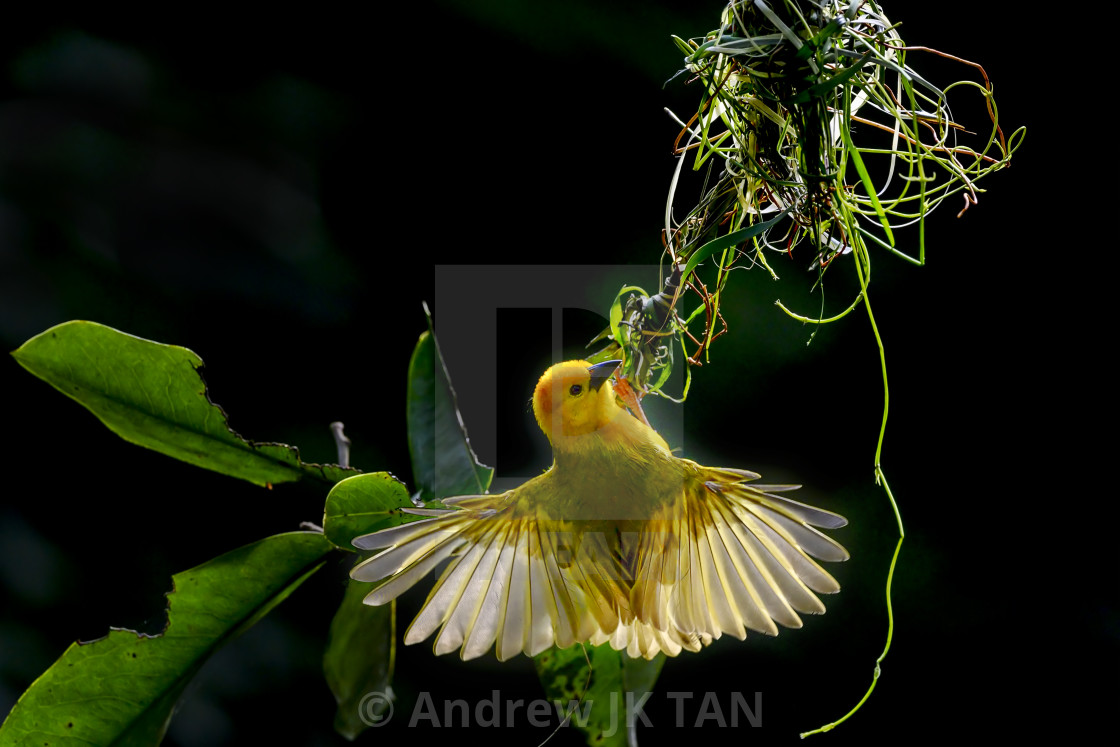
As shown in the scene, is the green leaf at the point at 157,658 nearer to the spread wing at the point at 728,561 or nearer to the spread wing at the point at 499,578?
the spread wing at the point at 499,578

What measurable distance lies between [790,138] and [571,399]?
21cm

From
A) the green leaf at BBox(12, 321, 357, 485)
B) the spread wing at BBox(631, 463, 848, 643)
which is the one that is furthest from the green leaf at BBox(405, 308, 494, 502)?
the spread wing at BBox(631, 463, 848, 643)

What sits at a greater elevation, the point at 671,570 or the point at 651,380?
the point at 651,380

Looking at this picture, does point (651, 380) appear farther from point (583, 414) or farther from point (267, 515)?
point (267, 515)

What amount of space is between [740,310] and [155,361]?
703mm

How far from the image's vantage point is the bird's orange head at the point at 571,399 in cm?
57

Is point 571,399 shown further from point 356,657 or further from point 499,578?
point 356,657

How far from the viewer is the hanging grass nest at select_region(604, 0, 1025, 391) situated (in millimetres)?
489

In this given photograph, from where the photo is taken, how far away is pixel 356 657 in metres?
0.77

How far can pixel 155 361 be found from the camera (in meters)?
0.65

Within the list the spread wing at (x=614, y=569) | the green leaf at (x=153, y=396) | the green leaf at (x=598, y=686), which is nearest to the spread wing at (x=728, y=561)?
the spread wing at (x=614, y=569)

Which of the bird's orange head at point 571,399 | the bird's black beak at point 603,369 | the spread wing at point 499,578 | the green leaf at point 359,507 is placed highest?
the bird's black beak at point 603,369

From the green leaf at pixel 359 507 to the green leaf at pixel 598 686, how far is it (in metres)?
0.20

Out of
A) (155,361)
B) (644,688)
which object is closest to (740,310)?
(644,688)
